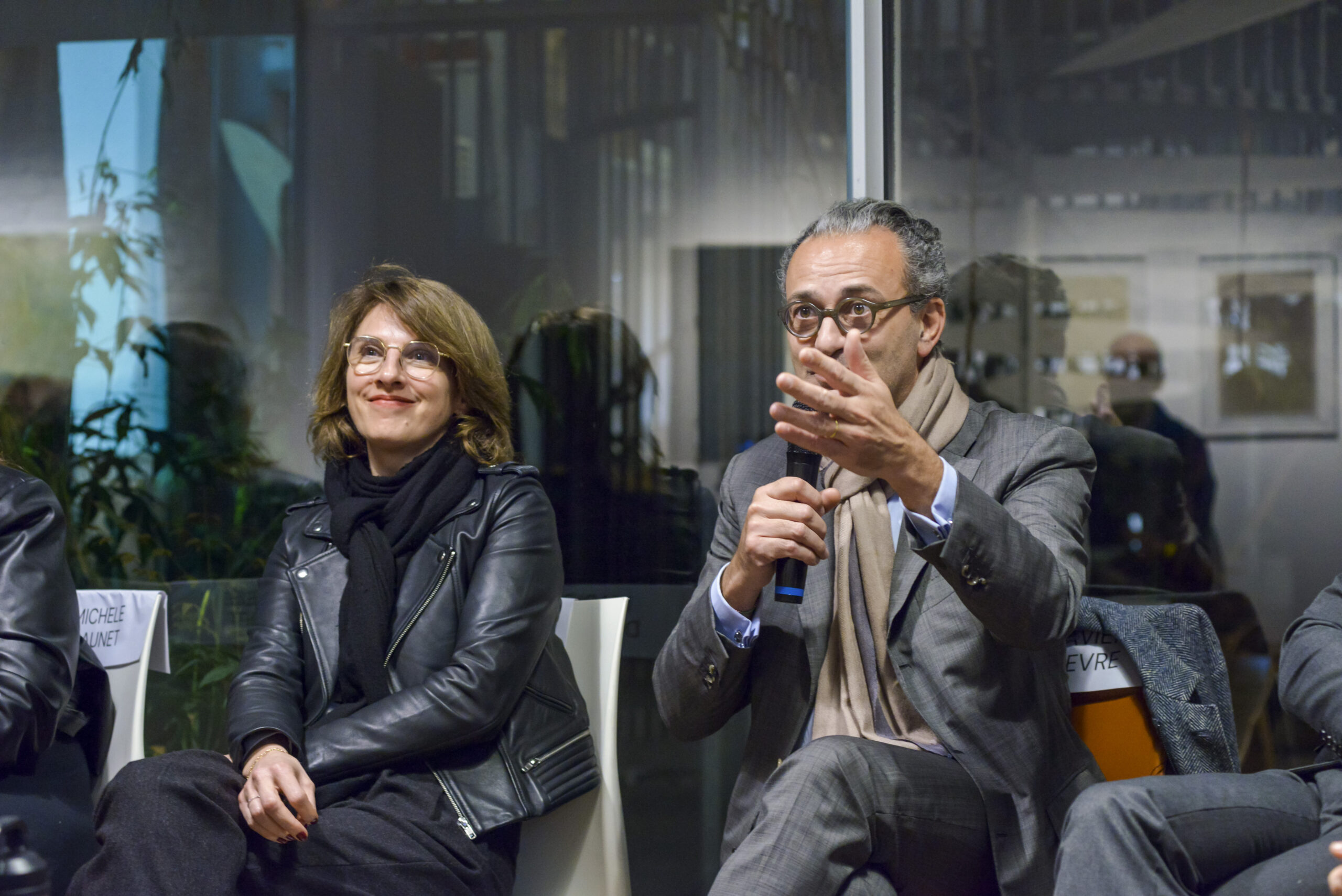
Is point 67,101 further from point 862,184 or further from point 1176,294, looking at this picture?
point 1176,294

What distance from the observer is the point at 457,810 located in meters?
2.07

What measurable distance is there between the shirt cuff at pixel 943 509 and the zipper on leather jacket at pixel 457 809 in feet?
3.03

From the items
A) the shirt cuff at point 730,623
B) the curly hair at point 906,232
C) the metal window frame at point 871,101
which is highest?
the metal window frame at point 871,101

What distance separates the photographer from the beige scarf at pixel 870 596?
6.48ft

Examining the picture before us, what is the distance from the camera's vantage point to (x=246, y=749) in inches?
80.1

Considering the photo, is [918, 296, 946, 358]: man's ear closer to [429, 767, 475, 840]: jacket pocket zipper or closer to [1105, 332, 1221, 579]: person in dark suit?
[429, 767, 475, 840]: jacket pocket zipper

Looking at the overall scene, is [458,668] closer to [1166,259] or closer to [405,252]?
[405,252]

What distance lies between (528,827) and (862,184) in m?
1.67

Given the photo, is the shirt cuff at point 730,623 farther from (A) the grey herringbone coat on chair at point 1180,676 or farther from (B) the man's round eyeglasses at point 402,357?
(B) the man's round eyeglasses at point 402,357

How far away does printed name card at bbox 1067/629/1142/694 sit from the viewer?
2109 mm

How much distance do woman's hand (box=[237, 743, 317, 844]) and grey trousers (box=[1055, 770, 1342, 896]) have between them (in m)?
1.14

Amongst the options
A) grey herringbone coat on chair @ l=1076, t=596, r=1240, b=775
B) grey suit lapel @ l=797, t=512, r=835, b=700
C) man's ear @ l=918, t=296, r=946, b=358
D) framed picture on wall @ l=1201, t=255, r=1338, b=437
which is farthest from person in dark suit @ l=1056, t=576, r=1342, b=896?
framed picture on wall @ l=1201, t=255, r=1338, b=437

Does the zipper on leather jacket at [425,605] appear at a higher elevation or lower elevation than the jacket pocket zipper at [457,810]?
higher

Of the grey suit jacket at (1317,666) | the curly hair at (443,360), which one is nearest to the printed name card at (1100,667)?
the grey suit jacket at (1317,666)
